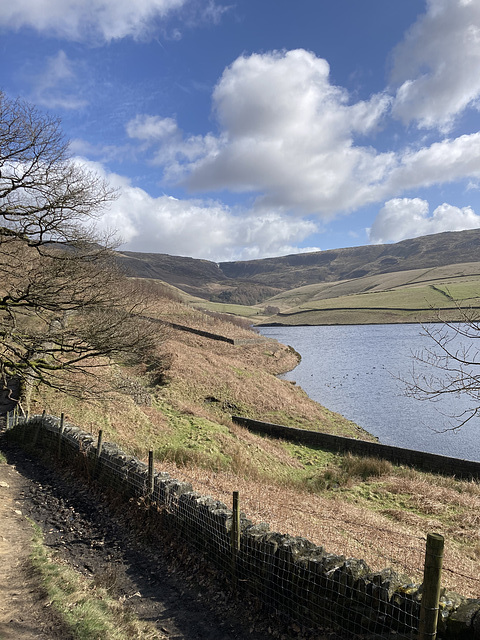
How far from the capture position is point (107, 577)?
7684 millimetres

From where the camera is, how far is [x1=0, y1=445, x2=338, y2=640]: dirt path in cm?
629

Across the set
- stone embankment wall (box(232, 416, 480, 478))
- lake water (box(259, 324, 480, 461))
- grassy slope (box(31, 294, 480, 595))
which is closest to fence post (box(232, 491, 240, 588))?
grassy slope (box(31, 294, 480, 595))

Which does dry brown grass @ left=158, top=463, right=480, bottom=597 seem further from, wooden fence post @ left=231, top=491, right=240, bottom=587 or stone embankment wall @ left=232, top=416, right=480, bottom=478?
stone embankment wall @ left=232, top=416, right=480, bottom=478

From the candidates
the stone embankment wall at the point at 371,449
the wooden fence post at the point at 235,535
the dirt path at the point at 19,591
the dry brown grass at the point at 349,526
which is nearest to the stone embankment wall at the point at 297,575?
the wooden fence post at the point at 235,535

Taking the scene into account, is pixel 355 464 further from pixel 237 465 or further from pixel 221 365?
pixel 221 365

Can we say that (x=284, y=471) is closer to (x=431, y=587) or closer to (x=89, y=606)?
(x=89, y=606)

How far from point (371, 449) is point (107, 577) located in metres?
17.9

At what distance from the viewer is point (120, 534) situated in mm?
9578

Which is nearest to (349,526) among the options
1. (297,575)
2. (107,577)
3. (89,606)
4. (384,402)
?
(297,575)

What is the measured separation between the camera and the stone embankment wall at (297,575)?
5.45 meters

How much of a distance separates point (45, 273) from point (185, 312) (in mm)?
59021

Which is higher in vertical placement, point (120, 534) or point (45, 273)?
point (45, 273)

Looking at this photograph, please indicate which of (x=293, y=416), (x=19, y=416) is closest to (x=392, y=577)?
(x=19, y=416)

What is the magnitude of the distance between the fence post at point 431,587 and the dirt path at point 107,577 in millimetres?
1693
